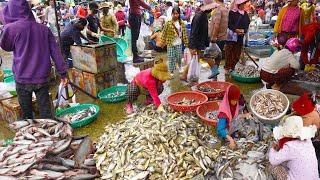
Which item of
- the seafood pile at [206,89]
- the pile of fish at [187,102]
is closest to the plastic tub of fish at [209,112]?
the pile of fish at [187,102]

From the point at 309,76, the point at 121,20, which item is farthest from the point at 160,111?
the point at 121,20

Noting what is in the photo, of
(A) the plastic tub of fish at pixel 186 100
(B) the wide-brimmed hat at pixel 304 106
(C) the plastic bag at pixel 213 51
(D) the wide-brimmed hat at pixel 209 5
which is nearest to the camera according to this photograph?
(B) the wide-brimmed hat at pixel 304 106

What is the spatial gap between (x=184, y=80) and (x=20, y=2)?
4.70 metres

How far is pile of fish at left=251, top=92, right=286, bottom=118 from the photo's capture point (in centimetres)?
545

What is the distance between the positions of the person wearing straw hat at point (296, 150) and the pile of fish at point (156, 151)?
1.10 metres

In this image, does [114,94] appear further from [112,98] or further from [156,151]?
[156,151]

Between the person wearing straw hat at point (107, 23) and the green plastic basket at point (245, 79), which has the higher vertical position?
the person wearing straw hat at point (107, 23)

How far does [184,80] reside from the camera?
8.41 meters

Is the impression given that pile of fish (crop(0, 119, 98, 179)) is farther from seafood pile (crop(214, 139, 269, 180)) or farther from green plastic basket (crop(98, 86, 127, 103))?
green plastic basket (crop(98, 86, 127, 103))

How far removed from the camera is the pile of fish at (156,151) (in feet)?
13.3

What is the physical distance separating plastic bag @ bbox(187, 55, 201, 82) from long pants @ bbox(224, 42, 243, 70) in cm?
94

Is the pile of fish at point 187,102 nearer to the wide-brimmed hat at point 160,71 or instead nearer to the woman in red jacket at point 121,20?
the wide-brimmed hat at point 160,71

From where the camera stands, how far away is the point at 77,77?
7578mm

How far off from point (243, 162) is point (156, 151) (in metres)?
1.10
